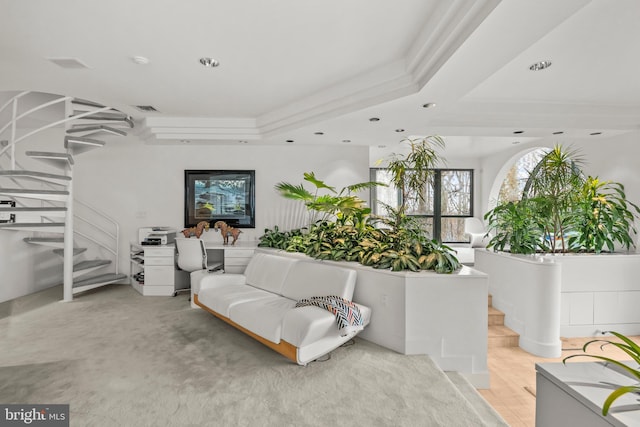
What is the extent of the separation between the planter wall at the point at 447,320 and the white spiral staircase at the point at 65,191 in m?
4.24

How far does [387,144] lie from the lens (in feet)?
17.8

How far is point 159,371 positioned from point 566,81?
456 centimetres

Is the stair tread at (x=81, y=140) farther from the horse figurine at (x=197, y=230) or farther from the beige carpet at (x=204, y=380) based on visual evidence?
the beige carpet at (x=204, y=380)

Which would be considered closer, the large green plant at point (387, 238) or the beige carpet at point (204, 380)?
the beige carpet at point (204, 380)

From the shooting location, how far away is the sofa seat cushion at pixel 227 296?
3284 millimetres

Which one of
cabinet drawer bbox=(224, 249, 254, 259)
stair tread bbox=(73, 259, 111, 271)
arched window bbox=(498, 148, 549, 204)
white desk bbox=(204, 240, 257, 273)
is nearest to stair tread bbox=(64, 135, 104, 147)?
stair tread bbox=(73, 259, 111, 271)

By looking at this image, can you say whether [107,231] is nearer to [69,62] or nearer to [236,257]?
[236,257]

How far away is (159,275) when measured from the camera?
15.8 ft

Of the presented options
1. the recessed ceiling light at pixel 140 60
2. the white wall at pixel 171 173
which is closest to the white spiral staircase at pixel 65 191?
the white wall at pixel 171 173

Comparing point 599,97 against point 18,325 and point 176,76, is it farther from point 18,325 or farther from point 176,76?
point 18,325

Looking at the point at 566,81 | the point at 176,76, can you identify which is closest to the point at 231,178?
the point at 176,76

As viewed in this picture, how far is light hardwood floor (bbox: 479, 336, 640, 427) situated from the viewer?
104 inches

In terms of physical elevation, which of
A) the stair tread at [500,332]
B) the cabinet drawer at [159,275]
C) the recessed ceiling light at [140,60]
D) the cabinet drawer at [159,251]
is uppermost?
the recessed ceiling light at [140,60]

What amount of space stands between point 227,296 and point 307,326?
1268 millimetres
